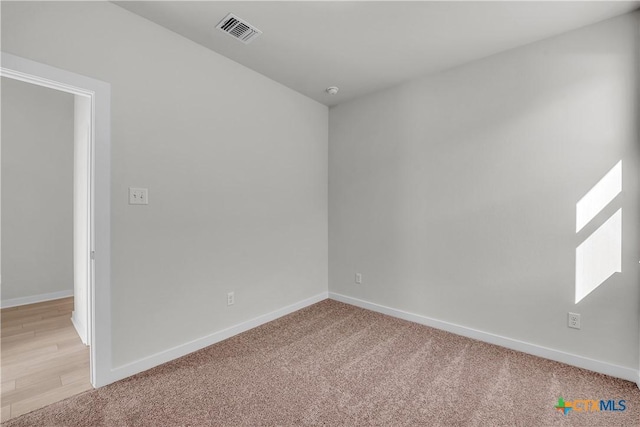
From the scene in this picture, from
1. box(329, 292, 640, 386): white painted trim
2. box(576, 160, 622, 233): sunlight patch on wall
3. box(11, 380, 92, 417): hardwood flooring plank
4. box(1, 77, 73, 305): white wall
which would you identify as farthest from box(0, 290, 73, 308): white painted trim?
box(576, 160, 622, 233): sunlight patch on wall

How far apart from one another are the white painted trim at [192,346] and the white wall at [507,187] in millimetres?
1068

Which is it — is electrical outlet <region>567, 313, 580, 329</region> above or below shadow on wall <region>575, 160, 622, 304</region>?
below

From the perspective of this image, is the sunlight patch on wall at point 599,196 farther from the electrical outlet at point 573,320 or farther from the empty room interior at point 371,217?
the electrical outlet at point 573,320

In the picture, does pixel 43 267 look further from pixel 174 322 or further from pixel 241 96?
pixel 241 96

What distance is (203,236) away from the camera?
2.42 m

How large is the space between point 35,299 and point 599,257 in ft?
19.5

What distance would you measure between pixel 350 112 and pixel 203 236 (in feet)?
7.48

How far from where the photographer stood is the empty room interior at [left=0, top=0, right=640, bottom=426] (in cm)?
177

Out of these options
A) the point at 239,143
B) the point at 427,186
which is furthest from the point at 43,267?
the point at 427,186

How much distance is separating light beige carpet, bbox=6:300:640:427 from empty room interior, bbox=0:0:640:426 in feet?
0.05

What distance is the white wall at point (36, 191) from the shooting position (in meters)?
3.46

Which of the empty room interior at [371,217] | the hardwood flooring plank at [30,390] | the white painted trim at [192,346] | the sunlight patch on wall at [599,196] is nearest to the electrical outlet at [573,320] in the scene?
the empty room interior at [371,217]

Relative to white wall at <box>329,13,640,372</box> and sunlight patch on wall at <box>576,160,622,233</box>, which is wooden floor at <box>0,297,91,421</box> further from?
sunlight patch on wall at <box>576,160,622,233</box>

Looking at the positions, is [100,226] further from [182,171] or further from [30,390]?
[30,390]
